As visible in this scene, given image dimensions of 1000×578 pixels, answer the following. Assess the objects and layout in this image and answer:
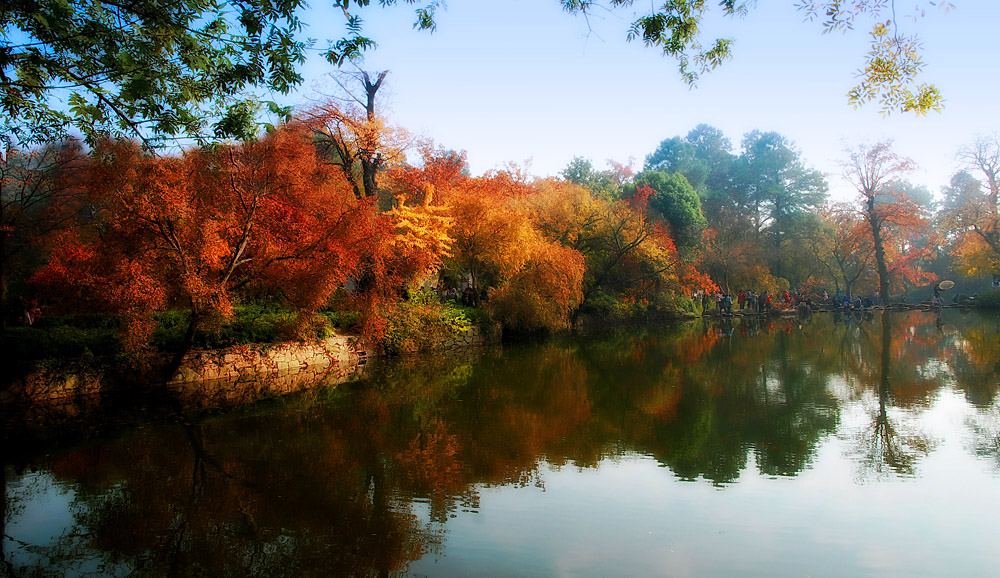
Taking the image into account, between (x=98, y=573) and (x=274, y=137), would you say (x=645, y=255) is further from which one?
(x=98, y=573)

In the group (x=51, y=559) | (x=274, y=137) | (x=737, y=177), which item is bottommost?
(x=51, y=559)

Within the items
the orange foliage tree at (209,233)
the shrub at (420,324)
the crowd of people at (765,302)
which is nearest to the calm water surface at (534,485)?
the orange foliage tree at (209,233)

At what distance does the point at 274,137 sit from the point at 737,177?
45.4 m

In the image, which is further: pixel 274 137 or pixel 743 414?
pixel 274 137

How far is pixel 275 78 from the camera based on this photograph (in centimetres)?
673

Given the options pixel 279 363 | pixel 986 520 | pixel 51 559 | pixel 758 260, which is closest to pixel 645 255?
pixel 758 260

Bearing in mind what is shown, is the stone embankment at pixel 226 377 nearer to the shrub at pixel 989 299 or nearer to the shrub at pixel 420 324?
the shrub at pixel 420 324

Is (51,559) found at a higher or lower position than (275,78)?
lower

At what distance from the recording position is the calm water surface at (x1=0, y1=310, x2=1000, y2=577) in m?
4.18

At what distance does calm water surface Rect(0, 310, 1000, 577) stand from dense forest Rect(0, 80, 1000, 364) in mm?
3051

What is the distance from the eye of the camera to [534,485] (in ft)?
18.7

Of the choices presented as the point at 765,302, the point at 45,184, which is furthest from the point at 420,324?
the point at 765,302

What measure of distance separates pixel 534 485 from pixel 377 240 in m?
10.00

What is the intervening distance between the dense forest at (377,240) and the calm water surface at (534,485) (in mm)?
3051
